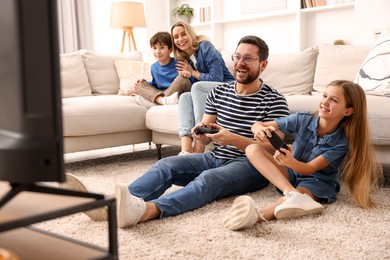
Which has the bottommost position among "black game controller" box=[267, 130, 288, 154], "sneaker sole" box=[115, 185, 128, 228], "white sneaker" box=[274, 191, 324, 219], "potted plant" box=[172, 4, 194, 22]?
"white sneaker" box=[274, 191, 324, 219]

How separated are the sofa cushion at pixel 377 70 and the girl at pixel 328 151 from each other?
61 cm

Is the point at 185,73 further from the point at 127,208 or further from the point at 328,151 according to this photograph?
the point at 127,208

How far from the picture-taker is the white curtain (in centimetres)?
565

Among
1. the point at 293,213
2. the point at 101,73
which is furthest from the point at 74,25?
the point at 293,213

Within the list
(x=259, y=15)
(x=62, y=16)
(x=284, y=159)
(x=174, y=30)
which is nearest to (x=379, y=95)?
(x=284, y=159)

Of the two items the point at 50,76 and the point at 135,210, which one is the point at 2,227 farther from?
the point at 135,210

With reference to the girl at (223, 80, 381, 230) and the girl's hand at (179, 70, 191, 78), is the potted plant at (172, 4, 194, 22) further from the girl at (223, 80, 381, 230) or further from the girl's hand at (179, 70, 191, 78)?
the girl at (223, 80, 381, 230)

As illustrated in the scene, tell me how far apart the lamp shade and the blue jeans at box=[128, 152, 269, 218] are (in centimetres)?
316

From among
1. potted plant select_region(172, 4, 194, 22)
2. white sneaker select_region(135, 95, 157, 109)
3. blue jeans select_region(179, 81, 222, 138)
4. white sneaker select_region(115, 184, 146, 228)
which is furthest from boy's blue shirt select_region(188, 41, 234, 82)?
potted plant select_region(172, 4, 194, 22)

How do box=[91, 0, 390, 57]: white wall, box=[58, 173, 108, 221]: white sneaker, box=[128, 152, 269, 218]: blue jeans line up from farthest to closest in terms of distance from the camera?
box=[91, 0, 390, 57]: white wall < box=[128, 152, 269, 218]: blue jeans < box=[58, 173, 108, 221]: white sneaker

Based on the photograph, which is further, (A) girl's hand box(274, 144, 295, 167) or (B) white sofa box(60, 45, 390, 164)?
A: (B) white sofa box(60, 45, 390, 164)

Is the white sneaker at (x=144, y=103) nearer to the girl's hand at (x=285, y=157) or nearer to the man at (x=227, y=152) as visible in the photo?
the man at (x=227, y=152)

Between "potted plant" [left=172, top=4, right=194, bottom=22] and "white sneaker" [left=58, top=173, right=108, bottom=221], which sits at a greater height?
"potted plant" [left=172, top=4, right=194, bottom=22]

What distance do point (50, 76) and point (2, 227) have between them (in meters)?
0.22
